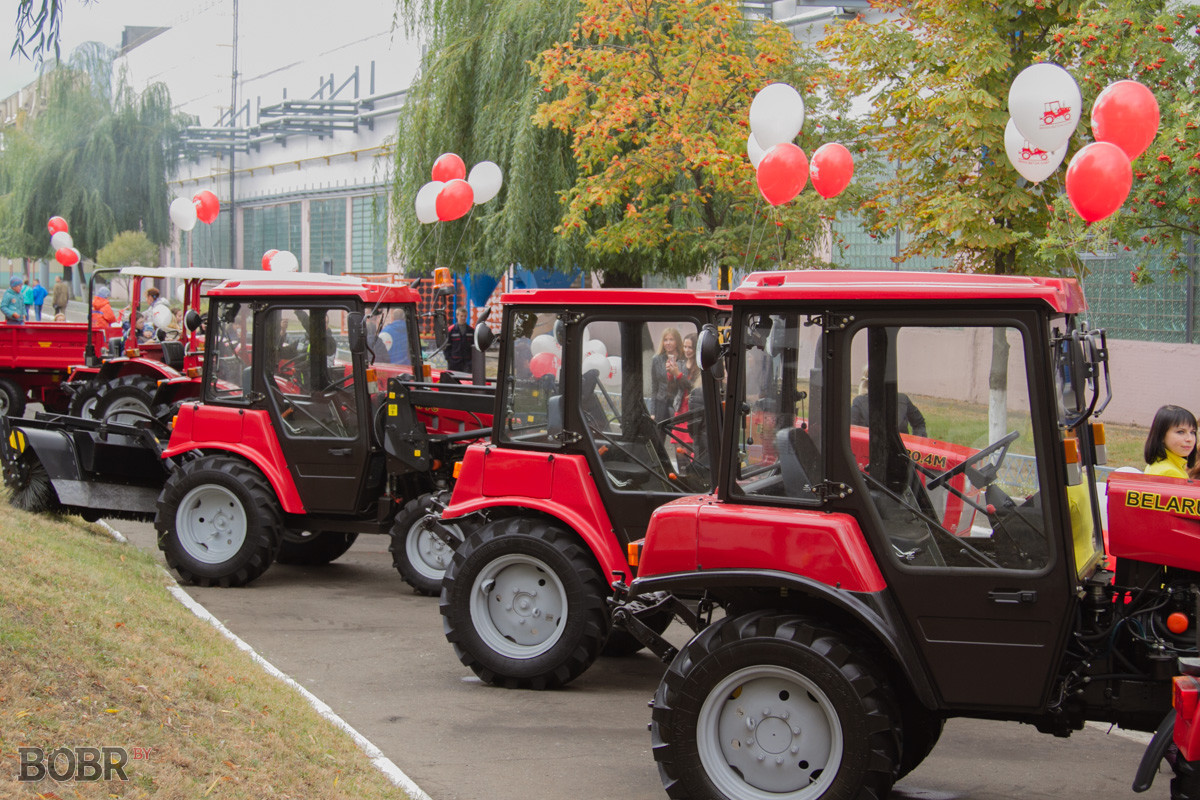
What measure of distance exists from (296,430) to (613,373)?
3.38 meters

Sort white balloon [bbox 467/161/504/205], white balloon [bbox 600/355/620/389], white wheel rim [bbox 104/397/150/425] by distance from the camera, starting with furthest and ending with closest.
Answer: white balloon [bbox 467/161/504/205]
white wheel rim [bbox 104/397/150/425]
white balloon [bbox 600/355/620/389]

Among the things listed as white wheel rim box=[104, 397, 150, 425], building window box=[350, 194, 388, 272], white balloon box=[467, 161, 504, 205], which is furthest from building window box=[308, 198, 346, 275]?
white balloon box=[467, 161, 504, 205]

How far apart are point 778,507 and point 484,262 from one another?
556 inches

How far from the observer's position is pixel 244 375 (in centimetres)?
946

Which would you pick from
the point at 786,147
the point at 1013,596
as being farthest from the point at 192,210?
the point at 1013,596

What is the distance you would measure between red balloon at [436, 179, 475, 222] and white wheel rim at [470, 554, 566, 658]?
654 cm

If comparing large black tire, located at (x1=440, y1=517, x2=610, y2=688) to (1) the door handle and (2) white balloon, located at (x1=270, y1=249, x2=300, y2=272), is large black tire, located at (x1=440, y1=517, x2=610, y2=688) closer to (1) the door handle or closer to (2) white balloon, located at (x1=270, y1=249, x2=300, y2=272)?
(1) the door handle

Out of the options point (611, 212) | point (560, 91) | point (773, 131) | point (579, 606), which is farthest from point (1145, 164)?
point (560, 91)

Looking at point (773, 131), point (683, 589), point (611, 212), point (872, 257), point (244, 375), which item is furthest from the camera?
point (872, 257)

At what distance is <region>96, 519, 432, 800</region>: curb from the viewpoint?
16.9ft

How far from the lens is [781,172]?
9617mm

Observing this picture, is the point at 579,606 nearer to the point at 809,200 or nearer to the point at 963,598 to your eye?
the point at 963,598

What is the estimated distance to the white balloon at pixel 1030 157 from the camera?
834 cm

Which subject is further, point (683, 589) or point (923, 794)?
point (923, 794)
